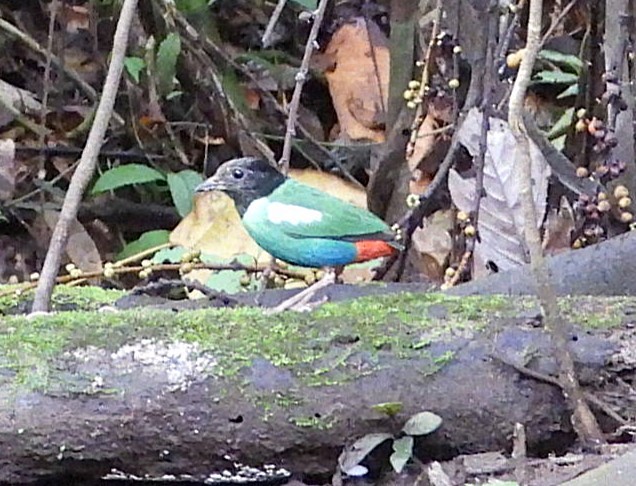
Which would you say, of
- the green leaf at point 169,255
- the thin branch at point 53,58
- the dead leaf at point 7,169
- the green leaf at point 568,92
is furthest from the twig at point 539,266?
the thin branch at point 53,58

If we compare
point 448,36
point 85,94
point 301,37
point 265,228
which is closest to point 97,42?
point 85,94

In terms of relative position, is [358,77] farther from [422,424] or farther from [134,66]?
[422,424]

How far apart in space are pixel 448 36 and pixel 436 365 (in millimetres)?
1459

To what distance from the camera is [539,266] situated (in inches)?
62.4

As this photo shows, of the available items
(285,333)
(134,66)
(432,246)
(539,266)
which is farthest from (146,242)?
(539,266)

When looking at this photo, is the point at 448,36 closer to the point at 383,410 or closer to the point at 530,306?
the point at 530,306

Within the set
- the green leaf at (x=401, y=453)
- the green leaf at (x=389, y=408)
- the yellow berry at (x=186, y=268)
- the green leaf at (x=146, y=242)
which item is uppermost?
the green leaf at (x=389, y=408)

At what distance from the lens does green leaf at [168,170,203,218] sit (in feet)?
14.5

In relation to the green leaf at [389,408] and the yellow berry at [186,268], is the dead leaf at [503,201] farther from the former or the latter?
the green leaf at [389,408]

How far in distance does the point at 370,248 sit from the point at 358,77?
286 cm

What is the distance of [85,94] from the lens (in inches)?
203

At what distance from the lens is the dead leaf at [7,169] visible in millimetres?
4648

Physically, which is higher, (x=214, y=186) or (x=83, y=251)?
(x=214, y=186)

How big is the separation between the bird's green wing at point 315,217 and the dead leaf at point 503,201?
38cm
